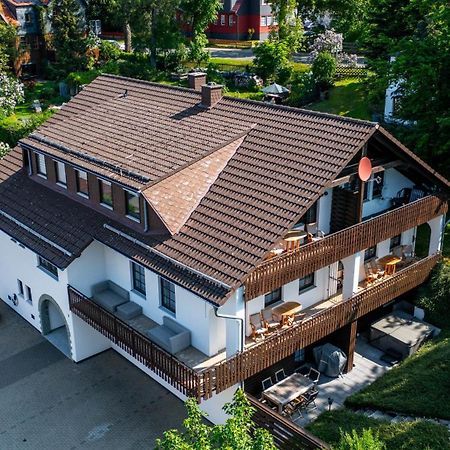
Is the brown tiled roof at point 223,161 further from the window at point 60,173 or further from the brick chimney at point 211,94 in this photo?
the window at point 60,173

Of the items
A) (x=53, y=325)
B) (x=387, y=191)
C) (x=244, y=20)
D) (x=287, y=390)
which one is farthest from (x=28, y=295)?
(x=244, y=20)

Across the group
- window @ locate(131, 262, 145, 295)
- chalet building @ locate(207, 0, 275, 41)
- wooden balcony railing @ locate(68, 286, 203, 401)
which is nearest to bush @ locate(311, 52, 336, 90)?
chalet building @ locate(207, 0, 275, 41)

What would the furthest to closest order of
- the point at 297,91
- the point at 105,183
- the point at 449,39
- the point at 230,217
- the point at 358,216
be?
1. the point at 297,91
2. the point at 449,39
3. the point at 105,183
4. the point at 358,216
5. the point at 230,217

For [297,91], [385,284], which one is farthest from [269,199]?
[297,91]

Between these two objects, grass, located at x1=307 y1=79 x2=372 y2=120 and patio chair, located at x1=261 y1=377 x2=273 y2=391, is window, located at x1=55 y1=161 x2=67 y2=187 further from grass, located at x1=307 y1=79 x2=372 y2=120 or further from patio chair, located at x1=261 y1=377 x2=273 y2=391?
grass, located at x1=307 y1=79 x2=372 y2=120

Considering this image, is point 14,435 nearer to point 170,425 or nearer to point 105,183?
point 170,425

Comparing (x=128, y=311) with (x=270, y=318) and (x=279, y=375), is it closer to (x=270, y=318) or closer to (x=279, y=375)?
(x=270, y=318)

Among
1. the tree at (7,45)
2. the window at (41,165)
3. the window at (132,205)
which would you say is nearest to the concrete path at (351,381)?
the window at (132,205)
